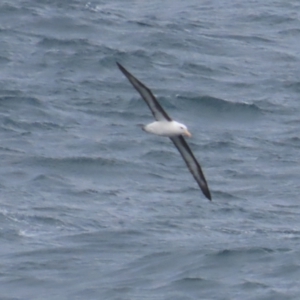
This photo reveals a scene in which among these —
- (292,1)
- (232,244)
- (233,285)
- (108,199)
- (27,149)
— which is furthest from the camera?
(292,1)

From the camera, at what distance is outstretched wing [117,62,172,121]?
66.5 feet

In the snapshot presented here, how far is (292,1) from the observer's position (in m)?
50.7

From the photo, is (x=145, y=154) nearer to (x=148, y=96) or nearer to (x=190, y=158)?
(x=190, y=158)

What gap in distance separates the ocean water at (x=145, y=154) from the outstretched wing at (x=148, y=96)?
564 centimetres

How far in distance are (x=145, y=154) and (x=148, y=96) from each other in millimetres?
13412

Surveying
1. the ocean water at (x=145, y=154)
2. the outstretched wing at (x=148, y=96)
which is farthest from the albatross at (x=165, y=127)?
the ocean water at (x=145, y=154)

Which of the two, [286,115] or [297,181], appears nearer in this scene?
[297,181]

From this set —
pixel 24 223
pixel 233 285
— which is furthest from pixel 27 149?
pixel 233 285

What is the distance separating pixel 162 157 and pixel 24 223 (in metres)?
5.55

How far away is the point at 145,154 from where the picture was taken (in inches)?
1357

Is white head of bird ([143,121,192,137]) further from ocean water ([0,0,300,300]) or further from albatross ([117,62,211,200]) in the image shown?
ocean water ([0,0,300,300])

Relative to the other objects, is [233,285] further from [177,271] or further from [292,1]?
[292,1]

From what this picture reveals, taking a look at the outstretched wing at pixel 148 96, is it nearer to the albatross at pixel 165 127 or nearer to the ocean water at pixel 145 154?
the albatross at pixel 165 127

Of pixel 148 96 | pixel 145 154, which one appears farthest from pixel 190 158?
pixel 145 154
